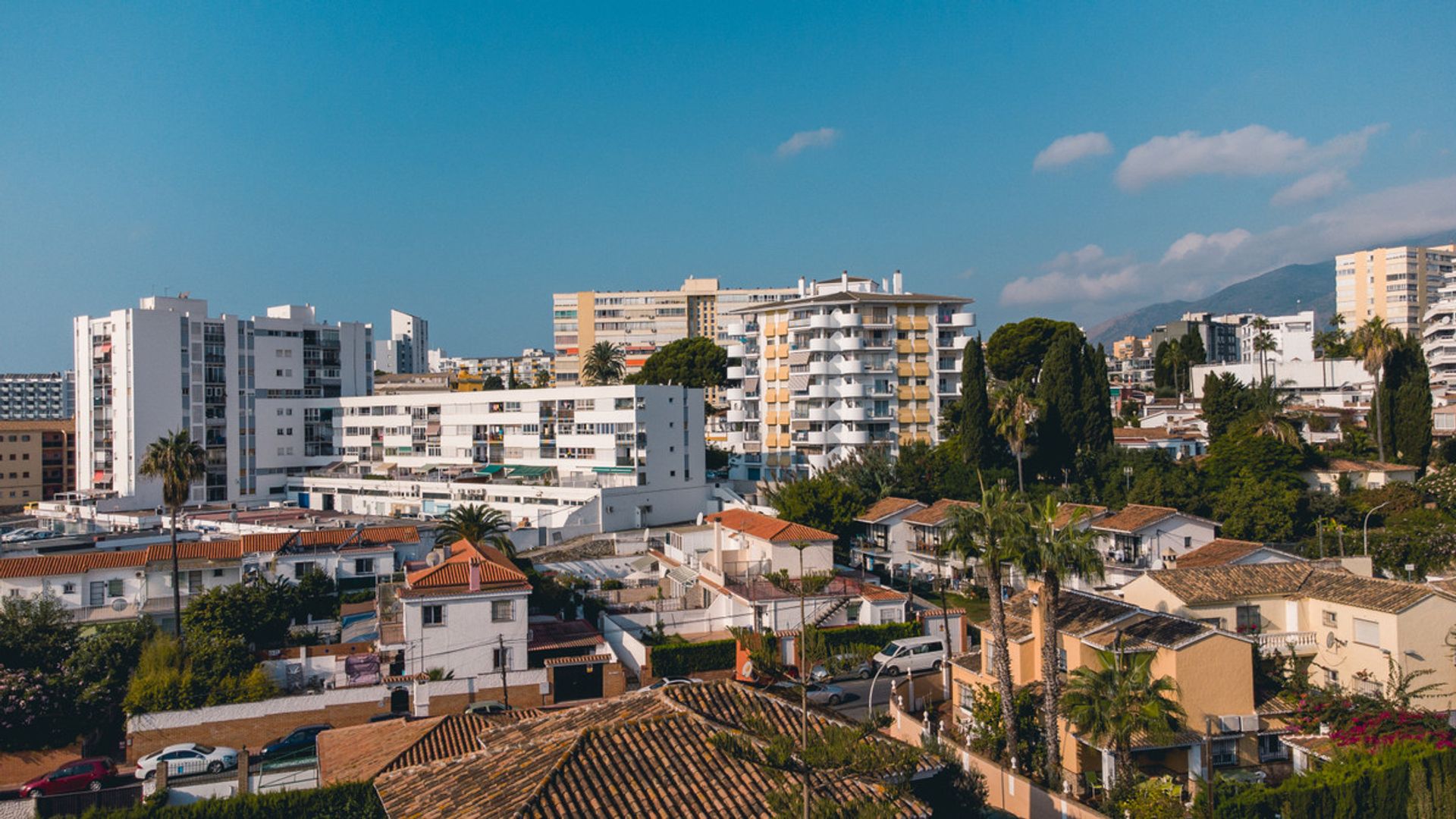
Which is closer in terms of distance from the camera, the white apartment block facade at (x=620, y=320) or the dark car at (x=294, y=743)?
the dark car at (x=294, y=743)

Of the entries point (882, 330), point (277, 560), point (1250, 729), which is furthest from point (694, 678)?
point (882, 330)

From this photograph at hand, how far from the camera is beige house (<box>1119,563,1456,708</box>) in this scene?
1116 inches

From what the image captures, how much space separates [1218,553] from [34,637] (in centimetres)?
4450

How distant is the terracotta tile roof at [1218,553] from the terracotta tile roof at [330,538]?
122 ft

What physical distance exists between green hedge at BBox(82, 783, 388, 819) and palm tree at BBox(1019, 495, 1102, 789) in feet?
51.5

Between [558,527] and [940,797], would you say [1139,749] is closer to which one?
[940,797]

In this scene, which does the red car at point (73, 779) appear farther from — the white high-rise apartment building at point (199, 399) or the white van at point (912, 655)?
the white high-rise apartment building at point (199, 399)

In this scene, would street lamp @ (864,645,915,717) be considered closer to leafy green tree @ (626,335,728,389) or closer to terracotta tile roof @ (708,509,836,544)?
terracotta tile roof @ (708,509,836,544)

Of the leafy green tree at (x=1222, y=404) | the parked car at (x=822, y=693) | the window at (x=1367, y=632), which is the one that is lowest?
the parked car at (x=822, y=693)

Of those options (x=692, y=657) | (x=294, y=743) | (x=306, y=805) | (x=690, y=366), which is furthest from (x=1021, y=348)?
(x=306, y=805)

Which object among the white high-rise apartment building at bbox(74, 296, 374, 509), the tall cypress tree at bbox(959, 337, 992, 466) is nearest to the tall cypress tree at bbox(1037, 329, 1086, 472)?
the tall cypress tree at bbox(959, 337, 992, 466)

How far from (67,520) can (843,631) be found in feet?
232

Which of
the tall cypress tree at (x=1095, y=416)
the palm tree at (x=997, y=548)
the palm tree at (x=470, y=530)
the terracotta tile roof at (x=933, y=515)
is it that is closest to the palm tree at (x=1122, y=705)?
the palm tree at (x=997, y=548)

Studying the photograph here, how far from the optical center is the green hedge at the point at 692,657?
38.8 metres
